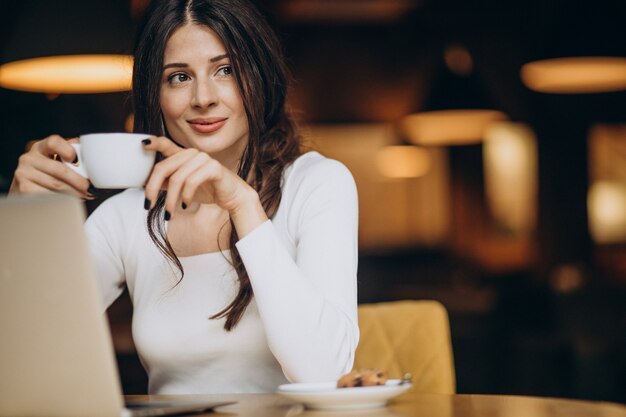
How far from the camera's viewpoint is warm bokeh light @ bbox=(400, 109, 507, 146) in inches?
284

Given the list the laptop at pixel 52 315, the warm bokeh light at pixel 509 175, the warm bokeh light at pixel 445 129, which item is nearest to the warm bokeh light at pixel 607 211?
the warm bokeh light at pixel 509 175

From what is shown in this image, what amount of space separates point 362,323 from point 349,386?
57 cm

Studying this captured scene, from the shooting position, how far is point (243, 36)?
5.24 ft

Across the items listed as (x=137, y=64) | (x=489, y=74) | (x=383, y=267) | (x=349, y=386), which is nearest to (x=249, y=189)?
(x=349, y=386)

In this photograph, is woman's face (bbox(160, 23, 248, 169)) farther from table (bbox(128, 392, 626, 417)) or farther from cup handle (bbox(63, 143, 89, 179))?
table (bbox(128, 392, 626, 417))

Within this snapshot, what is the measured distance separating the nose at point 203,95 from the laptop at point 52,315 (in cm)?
69

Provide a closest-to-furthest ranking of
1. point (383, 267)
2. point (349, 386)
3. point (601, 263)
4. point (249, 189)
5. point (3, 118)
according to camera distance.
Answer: point (349, 386) → point (249, 189) → point (3, 118) → point (601, 263) → point (383, 267)

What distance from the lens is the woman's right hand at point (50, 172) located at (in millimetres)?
1171

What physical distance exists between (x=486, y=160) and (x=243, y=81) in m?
6.92

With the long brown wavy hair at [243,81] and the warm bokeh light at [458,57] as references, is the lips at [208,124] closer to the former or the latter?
the long brown wavy hair at [243,81]

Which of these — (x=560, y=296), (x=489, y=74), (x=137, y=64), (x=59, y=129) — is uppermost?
(x=489, y=74)

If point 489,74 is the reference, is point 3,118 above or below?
below

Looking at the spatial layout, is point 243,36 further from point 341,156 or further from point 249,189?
point 341,156

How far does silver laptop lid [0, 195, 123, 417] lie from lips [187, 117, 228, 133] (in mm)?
720
